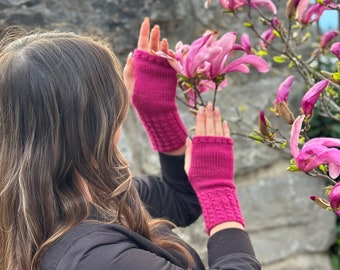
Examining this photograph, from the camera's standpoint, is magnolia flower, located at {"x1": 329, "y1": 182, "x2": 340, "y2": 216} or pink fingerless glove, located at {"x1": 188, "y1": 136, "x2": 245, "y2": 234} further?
pink fingerless glove, located at {"x1": 188, "y1": 136, "x2": 245, "y2": 234}

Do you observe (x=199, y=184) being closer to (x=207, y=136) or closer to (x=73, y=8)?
(x=207, y=136)

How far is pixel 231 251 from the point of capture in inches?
39.6

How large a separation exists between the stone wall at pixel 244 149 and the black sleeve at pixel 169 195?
596mm

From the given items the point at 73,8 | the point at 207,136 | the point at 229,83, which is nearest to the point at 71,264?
the point at 207,136

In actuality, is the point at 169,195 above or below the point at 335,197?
below

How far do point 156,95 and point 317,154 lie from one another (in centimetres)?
39

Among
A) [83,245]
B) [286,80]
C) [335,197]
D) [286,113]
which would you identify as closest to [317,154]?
[335,197]

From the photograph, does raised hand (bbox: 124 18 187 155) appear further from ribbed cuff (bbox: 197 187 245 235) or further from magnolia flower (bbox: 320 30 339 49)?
magnolia flower (bbox: 320 30 339 49)

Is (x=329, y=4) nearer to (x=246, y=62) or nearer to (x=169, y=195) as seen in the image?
(x=246, y=62)

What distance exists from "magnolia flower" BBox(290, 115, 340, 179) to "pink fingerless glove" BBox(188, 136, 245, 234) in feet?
0.51

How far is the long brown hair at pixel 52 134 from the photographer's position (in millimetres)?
911

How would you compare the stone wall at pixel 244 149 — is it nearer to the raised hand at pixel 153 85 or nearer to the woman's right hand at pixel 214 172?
the raised hand at pixel 153 85

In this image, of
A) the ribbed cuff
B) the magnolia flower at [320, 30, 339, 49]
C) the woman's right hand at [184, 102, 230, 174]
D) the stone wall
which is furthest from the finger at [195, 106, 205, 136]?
the stone wall

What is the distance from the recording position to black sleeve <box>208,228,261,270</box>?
977mm
